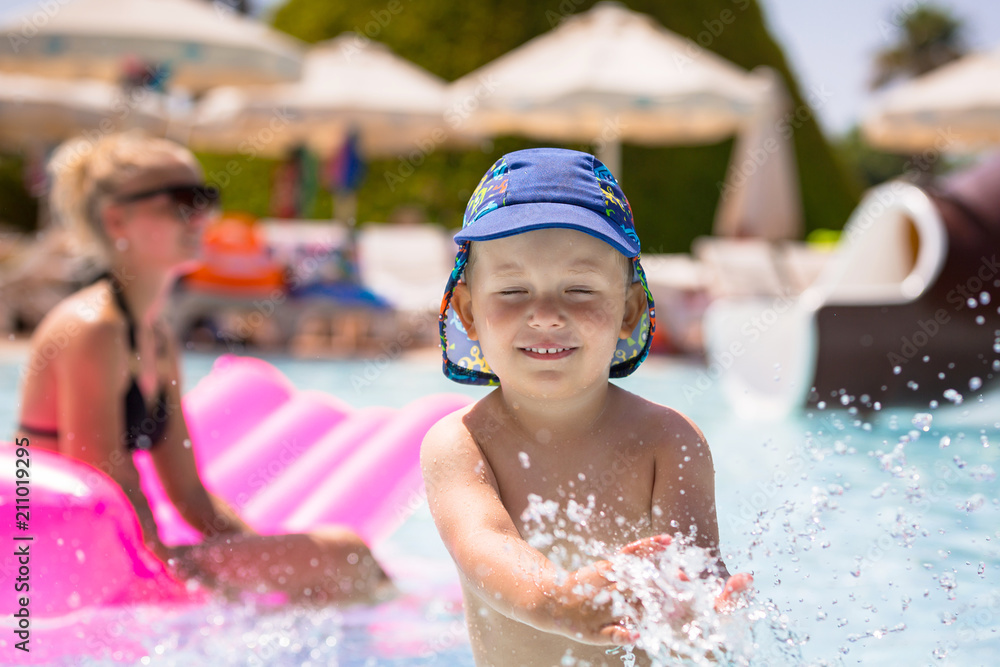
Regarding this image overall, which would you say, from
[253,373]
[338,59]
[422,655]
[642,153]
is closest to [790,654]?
[422,655]

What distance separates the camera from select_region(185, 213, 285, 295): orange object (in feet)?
30.8

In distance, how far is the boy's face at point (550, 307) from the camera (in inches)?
59.6

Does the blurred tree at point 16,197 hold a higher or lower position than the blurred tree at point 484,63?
lower

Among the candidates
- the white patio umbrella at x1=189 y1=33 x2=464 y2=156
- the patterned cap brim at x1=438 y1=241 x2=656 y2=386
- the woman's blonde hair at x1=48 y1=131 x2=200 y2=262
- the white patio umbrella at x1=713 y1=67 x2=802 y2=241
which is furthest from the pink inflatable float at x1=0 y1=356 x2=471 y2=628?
the white patio umbrella at x1=713 y1=67 x2=802 y2=241

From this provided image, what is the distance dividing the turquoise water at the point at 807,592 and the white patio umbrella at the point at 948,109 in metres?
6.11

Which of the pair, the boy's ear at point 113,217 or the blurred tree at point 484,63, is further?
the blurred tree at point 484,63

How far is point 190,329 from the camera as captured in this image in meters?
9.84

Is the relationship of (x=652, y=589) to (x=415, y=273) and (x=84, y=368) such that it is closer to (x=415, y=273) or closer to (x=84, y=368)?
(x=84, y=368)

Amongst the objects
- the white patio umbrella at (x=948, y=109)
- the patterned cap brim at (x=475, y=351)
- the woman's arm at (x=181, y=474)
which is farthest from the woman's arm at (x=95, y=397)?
the white patio umbrella at (x=948, y=109)

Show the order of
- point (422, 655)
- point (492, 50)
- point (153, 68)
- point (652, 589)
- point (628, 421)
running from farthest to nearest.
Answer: point (492, 50) → point (153, 68) → point (422, 655) → point (628, 421) → point (652, 589)

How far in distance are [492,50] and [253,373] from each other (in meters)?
12.4

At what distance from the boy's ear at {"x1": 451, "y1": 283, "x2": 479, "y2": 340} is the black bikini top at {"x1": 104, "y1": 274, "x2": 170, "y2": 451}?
1.34m

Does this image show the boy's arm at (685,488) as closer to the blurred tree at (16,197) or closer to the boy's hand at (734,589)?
the boy's hand at (734,589)

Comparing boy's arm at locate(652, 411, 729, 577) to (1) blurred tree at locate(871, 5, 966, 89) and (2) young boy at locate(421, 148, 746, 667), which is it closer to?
(2) young boy at locate(421, 148, 746, 667)
